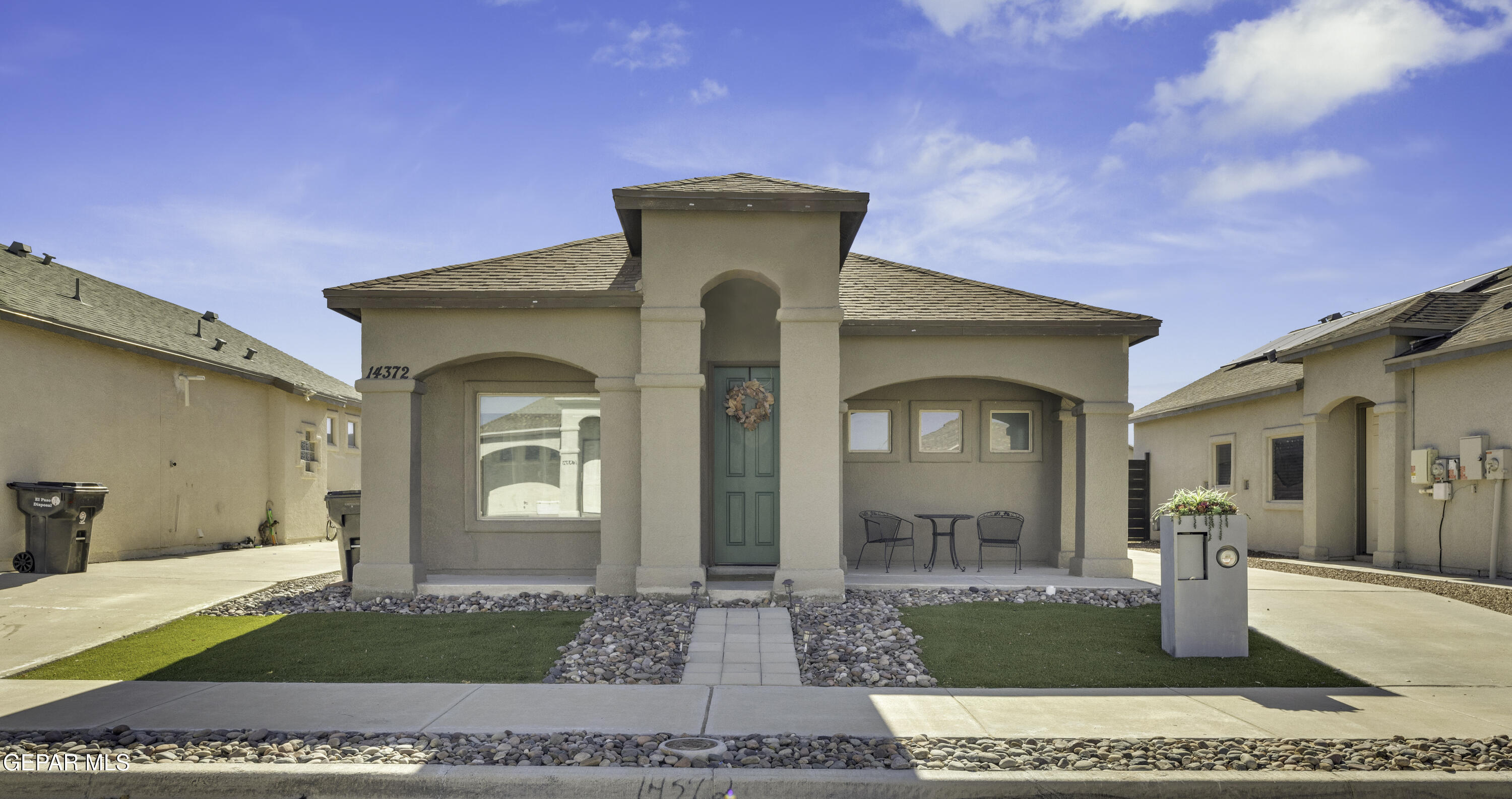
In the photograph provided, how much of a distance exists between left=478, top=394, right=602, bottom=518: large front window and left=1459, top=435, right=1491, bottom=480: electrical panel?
35.7ft

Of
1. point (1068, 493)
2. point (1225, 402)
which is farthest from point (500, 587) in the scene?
point (1225, 402)

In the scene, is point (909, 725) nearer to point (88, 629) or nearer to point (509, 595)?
point (509, 595)

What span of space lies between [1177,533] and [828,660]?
3136 mm

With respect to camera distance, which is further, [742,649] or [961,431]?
[961,431]

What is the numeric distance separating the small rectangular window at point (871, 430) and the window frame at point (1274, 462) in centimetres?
741

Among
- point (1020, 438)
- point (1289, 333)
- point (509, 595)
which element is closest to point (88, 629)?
point (509, 595)

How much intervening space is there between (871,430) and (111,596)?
914 cm

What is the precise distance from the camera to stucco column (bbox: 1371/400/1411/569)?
41.5 feet

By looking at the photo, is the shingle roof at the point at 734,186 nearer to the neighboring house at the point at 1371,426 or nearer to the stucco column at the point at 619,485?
the stucco column at the point at 619,485

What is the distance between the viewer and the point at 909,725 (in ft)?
18.2

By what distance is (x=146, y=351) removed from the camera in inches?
556

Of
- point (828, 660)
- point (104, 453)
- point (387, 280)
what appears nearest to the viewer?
point (828, 660)

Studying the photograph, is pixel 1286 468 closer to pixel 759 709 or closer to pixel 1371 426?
pixel 1371 426

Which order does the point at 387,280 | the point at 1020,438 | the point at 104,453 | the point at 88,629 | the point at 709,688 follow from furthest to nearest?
the point at 104,453 → the point at 1020,438 → the point at 387,280 → the point at 88,629 → the point at 709,688
